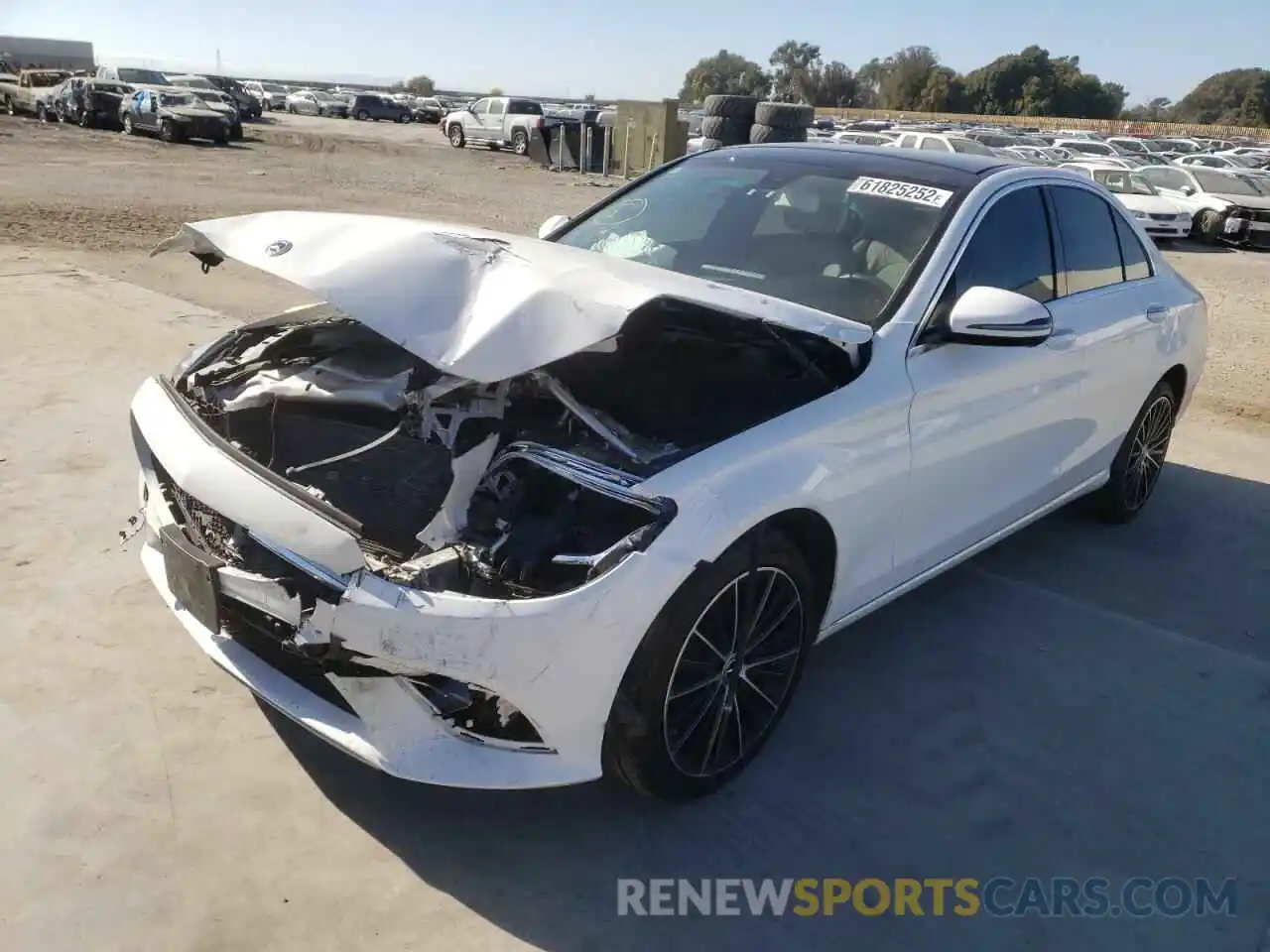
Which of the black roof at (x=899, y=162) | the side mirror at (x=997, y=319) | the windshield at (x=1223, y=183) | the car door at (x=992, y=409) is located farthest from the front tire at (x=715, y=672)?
the windshield at (x=1223, y=183)

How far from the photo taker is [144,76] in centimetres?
3625

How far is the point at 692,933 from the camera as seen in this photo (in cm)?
258

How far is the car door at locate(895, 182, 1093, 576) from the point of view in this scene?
3.48 metres

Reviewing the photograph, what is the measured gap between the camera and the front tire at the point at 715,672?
8.68 feet

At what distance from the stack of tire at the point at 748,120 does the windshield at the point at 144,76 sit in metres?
22.2

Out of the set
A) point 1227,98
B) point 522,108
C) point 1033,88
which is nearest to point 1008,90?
point 1033,88

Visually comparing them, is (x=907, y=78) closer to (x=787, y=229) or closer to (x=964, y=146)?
(x=964, y=146)

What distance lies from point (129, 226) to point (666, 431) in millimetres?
12049

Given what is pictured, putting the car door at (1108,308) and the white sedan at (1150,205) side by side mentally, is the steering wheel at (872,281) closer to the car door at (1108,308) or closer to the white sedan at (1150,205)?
the car door at (1108,308)

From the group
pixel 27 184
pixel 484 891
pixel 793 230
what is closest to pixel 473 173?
pixel 27 184

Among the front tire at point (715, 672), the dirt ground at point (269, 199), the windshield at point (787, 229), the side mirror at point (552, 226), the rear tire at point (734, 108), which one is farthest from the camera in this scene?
the rear tire at point (734, 108)

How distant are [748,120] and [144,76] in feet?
81.7

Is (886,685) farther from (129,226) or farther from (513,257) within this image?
(129,226)

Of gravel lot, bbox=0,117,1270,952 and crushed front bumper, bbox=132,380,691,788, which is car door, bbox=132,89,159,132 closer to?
gravel lot, bbox=0,117,1270,952
